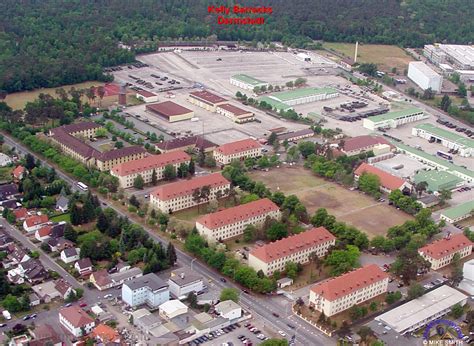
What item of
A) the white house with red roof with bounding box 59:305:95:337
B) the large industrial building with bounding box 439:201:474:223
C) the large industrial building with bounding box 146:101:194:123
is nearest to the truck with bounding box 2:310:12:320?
the white house with red roof with bounding box 59:305:95:337

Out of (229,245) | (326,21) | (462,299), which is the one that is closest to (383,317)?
(462,299)

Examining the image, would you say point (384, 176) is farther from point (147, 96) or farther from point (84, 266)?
point (147, 96)

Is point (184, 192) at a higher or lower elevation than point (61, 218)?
higher

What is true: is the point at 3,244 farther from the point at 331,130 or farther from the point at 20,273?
the point at 331,130

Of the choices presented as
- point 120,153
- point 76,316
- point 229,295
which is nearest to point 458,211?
point 229,295

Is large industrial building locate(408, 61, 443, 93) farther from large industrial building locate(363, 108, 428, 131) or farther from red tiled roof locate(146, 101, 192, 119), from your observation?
red tiled roof locate(146, 101, 192, 119)

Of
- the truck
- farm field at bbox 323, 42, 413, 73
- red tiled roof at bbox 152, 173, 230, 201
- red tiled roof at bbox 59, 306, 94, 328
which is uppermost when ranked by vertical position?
red tiled roof at bbox 152, 173, 230, 201
